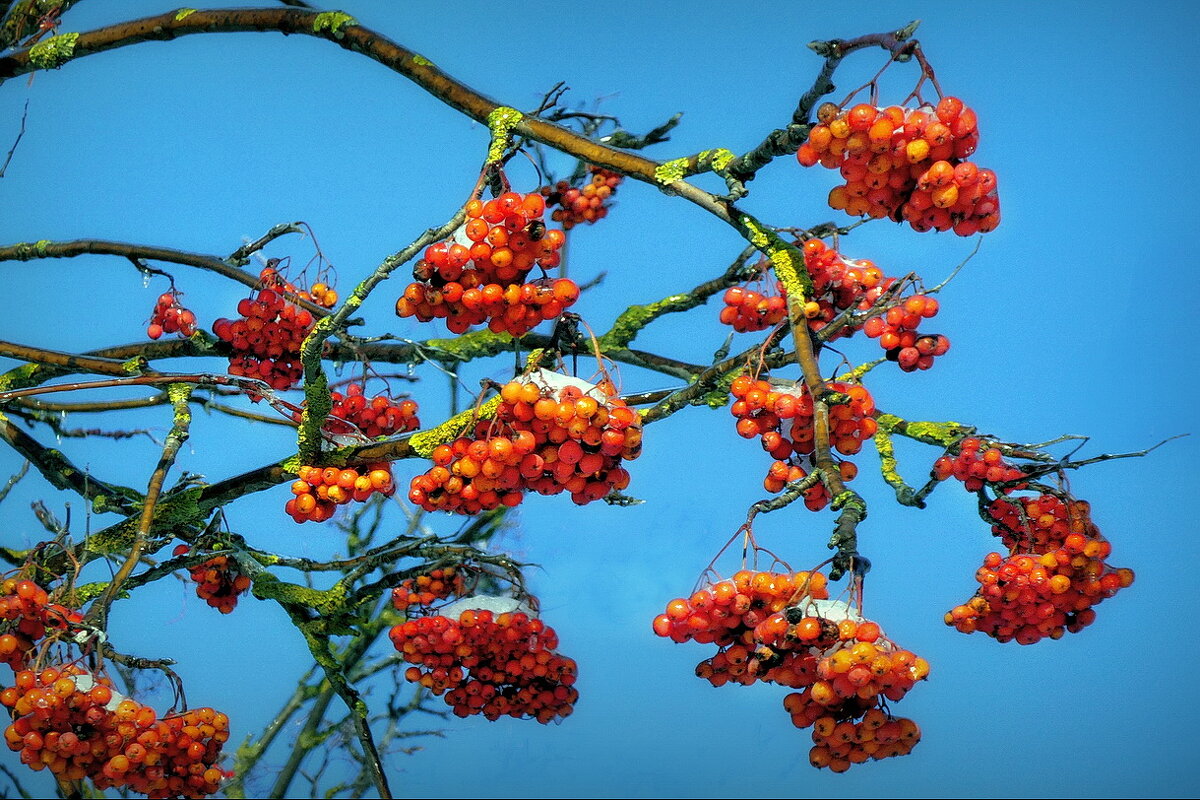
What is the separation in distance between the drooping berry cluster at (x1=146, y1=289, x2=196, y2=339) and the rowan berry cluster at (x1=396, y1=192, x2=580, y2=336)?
2.04 meters

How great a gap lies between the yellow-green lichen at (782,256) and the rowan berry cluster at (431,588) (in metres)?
2.37

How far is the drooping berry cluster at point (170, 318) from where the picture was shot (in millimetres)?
4500

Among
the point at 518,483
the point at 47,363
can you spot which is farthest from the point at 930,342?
the point at 47,363

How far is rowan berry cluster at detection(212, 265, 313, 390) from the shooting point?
392cm

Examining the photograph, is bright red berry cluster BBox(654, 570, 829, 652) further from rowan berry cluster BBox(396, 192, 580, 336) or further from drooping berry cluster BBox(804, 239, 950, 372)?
drooping berry cluster BBox(804, 239, 950, 372)

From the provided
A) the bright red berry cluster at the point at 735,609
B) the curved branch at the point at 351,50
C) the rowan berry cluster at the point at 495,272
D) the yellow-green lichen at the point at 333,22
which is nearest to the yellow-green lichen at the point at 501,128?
the curved branch at the point at 351,50

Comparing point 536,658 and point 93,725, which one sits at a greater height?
point 536,658

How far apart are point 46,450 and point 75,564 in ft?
2.41

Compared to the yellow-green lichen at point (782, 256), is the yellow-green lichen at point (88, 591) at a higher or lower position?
lower

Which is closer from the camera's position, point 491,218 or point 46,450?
point 491,218

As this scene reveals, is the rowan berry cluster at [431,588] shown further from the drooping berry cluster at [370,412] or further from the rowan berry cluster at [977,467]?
the rowan berry cluster at [977,467]

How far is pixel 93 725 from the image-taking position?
295cm

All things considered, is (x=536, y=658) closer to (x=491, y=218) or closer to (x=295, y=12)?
(x=491, y=218)

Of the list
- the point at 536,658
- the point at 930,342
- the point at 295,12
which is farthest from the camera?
the point at 536,658
